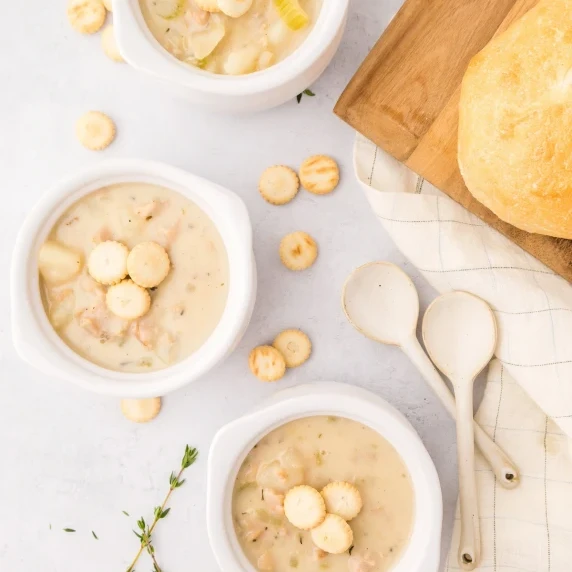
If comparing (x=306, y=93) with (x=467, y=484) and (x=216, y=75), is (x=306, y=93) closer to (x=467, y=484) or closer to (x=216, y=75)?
(x=216, y=75)

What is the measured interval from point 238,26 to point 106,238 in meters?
0.63

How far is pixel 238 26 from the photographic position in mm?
1763

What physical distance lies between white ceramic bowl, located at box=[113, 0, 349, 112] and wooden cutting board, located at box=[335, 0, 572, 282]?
13 cm

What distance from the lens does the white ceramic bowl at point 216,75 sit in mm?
1691

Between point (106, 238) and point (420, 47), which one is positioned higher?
point (420, 47)

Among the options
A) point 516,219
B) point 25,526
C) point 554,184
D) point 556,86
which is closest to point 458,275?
point 516,219

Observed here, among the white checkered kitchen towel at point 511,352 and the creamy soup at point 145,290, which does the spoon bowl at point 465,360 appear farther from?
the creamy soup at point 145,290

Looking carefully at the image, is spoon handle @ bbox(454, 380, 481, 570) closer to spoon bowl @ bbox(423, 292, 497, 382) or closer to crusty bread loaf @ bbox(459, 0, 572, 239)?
spoon bowl @ bbox(423, 292, 497, 382)

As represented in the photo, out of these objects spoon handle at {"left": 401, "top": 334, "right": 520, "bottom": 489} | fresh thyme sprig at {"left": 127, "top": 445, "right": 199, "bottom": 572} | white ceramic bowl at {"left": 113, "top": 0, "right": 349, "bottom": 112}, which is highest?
white ceramic bowl at {"left": 113, "top": 0, "right": 349, "bottom": 112}

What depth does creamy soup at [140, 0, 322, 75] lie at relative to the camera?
1.75m

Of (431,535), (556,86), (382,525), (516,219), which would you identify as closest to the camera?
(556,86)

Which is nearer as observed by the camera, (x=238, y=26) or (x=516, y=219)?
(x=516, y=219)

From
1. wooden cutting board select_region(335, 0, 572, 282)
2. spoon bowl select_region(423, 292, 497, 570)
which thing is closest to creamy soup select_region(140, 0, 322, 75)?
wooden cutting board select_region(335, 0, 572, 282)

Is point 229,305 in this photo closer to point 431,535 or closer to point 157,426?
point 157,426
